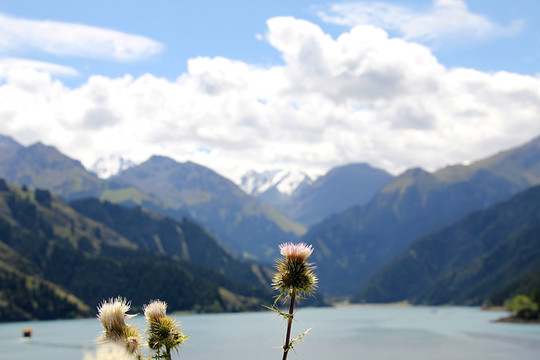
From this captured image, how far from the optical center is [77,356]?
576 feet

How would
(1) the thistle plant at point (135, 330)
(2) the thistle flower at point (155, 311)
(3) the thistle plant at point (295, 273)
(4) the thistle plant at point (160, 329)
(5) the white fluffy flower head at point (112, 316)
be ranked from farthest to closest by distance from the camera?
(2) the thistle flower at point (155, 311) → (4) the thistle plant at point (160, 329) → (3) the thistle plant at point (295, 273) → (5) the white fluffy flower head at point (112, 316) → (1) the thistle plant at point (135, 330)

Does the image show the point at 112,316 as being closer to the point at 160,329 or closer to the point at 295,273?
the point at 160,329

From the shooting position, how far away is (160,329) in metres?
16.9

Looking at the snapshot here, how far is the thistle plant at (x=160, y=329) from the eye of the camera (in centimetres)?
1662

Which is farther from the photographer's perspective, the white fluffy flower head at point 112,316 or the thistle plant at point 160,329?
the thistle plant at point 160,329

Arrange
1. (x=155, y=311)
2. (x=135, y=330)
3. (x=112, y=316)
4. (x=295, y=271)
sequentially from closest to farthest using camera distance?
1. (x=112, y=316)
2. (x=135, y=330)
3. (x=295, y=271)
4. (x=155, y=311)

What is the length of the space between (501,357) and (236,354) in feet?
225

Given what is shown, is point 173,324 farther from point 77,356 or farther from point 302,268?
point 77,356

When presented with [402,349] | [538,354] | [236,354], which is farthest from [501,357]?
[236,354]

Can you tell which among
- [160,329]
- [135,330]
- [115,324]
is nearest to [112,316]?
[115,324]

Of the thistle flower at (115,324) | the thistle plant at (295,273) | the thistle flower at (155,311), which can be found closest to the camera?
the thistle flower at (115,324)

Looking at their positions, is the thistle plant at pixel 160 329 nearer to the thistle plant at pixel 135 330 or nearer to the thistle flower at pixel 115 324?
the thistle plant at pixel 135 330

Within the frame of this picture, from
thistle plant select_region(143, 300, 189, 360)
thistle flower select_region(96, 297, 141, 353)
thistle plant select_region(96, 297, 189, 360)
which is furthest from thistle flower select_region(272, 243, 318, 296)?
thistle flower select_region(96, 297, 141, 353)

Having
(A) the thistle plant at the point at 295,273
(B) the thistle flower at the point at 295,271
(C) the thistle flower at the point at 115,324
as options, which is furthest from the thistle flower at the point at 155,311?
(B) the thistle flower at the point at 295,271
